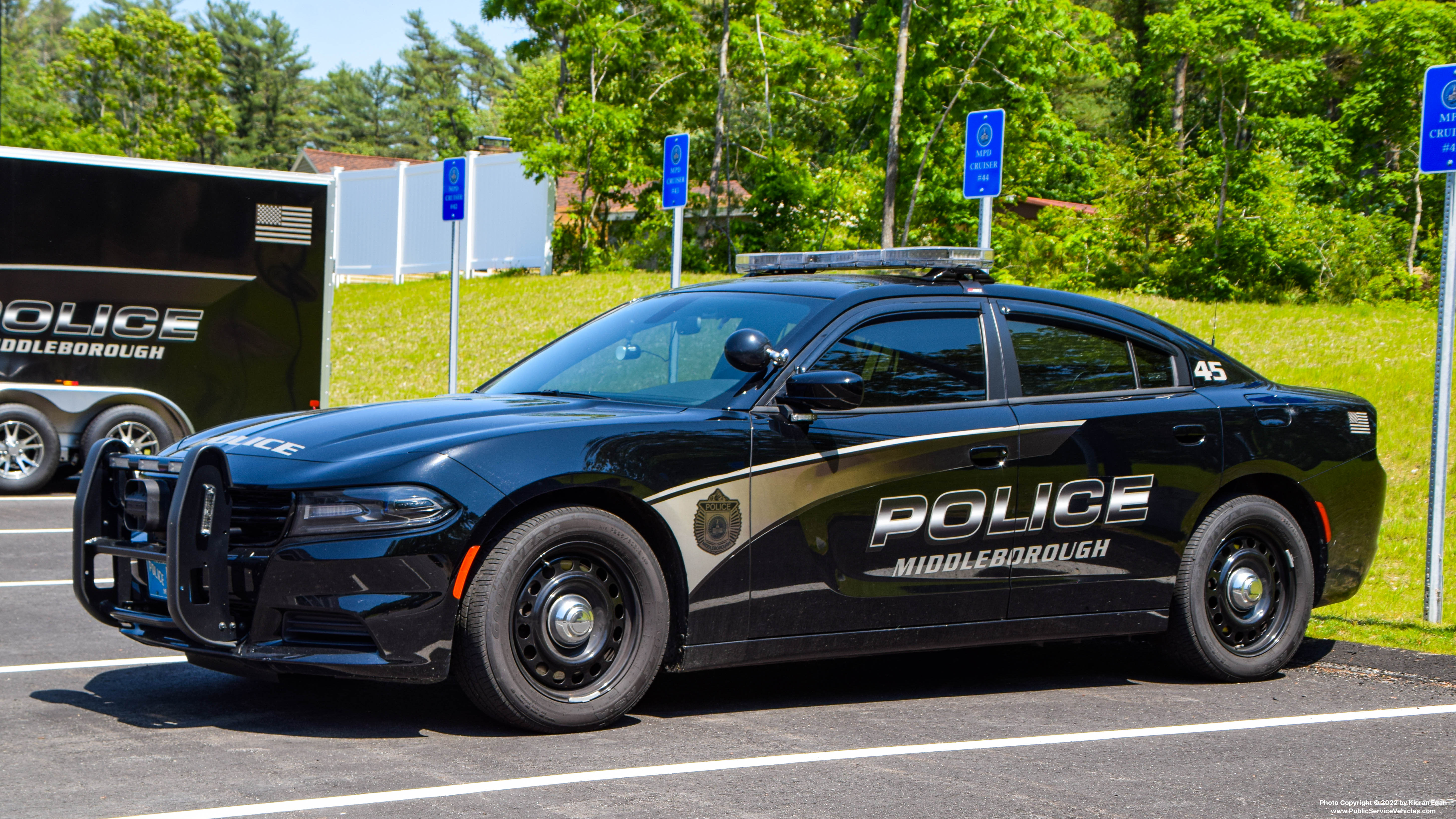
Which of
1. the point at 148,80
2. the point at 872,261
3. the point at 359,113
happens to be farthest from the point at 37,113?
the point at 872,261

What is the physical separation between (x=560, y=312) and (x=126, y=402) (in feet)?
38.8

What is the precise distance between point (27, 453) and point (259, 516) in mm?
9288

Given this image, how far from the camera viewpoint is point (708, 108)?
33500 mm

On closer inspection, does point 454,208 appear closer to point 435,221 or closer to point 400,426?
point 400,426

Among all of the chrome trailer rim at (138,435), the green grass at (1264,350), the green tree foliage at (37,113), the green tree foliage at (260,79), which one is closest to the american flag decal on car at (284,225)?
the chrome trailer rim at (138,435)

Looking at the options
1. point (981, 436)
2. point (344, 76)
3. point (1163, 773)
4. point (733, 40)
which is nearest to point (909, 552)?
point (981, 436)

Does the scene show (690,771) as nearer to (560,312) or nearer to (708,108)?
(560,312)

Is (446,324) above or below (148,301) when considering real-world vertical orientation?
above

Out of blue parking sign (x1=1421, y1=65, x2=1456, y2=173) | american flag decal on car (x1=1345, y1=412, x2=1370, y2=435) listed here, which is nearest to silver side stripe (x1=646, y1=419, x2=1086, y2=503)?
american flag decal on car (x1=1345, y1=412, x2=1370, y2=435)

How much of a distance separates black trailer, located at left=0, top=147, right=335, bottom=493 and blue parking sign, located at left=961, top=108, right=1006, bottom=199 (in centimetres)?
660

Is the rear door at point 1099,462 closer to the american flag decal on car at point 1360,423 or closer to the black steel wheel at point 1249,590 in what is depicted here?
the black steel wheel at point 1249,590

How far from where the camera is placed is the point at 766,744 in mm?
4973

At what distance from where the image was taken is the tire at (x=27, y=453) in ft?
41.7

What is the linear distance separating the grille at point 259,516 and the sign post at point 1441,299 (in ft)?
18.2
